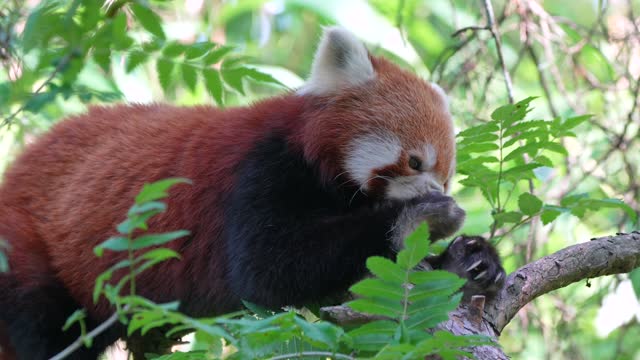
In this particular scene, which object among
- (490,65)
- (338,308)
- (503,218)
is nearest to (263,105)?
(503,218)

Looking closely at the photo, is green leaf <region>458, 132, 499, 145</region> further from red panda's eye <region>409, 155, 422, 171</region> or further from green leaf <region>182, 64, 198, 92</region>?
green leaf <region>182, 64, 198, 92</region>

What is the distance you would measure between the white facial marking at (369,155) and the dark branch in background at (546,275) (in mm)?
663

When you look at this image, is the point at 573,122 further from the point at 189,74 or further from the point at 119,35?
the point at 119,35

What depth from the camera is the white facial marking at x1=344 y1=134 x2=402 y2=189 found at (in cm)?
326

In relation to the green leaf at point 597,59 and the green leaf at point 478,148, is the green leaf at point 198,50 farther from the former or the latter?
the green leaf at point 597,59

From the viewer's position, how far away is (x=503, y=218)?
337 centimetres

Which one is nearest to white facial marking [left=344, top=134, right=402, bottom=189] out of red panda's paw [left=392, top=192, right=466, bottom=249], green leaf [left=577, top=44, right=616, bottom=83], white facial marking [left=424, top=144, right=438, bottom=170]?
white facial marking [left=424, top=144, right=438, bottom=170]

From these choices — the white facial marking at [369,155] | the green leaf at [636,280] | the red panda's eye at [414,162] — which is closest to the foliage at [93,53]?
the white facial marking at [369,155]

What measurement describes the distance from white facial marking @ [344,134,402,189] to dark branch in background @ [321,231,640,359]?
0.66m

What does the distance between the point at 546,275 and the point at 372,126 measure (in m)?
0.90

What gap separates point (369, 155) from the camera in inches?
129

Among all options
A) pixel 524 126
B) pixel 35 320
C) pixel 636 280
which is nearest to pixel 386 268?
pixel 524 126

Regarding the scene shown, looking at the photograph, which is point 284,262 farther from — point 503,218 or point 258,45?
point 258,45

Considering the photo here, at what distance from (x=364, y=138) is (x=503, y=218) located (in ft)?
2.16
